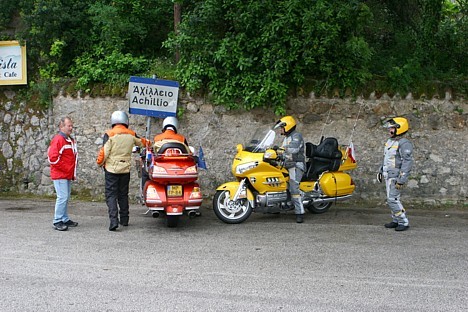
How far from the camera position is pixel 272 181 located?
8812mm

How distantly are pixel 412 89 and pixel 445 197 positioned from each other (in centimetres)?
233

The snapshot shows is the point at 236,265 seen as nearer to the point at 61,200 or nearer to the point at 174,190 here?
the point at 174,190

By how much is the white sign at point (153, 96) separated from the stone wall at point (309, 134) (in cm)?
43

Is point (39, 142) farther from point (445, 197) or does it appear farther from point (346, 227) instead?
point (445, 197)

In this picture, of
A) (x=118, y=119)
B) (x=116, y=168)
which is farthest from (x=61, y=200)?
(x=118, y=119)

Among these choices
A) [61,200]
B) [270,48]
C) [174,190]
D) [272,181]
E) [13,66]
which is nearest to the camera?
[174,190]

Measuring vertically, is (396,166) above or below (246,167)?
above

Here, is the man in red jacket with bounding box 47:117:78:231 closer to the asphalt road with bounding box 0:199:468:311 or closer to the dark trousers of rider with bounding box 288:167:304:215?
the asphalt road with bounding box 0:199:468:311

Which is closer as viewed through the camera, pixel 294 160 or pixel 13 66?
pixel 294 160

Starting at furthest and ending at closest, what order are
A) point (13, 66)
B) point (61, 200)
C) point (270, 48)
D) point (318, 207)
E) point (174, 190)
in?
point (13, 66)
point (270, 48)
point (318, 207)
point (61, 200)
point (174, 190)

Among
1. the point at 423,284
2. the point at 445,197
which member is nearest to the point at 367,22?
the point at 445,197

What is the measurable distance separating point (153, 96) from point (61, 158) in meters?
2.92

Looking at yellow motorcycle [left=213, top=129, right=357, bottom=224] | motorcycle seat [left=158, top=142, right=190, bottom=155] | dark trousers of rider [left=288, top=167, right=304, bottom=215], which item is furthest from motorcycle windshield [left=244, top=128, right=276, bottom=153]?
motorcycle seat [left=158, top=142, right=190, bottom=155]

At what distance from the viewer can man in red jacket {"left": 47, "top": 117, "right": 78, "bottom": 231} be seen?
27.0ft
